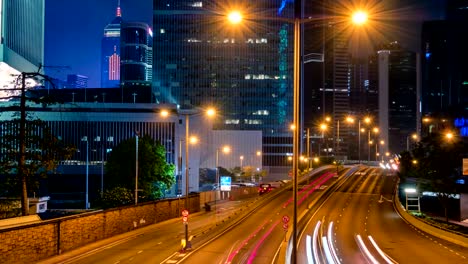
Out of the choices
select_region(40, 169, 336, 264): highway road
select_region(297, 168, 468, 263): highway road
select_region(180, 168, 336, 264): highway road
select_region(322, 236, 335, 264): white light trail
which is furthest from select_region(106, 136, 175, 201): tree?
select_region(322, 236, 335, 264): white light trail

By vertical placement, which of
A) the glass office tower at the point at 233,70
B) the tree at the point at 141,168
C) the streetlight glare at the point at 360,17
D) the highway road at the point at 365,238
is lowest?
the highway road at the point at 365,238

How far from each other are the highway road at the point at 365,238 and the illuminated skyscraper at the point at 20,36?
98.1 meters

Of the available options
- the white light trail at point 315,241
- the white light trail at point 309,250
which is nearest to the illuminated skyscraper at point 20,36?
the white light trail at point 315,241

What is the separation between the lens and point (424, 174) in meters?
99.2

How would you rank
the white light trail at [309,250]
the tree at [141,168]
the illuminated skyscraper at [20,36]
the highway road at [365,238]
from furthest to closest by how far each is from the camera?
the illuminated skyscraper at [20,36]
the tree at [141,168]
the highway road at [365,238]
the white light trail at [309,250]

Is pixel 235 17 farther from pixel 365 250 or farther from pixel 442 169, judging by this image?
pixel 442 169

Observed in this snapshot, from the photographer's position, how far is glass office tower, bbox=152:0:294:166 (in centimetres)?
18888

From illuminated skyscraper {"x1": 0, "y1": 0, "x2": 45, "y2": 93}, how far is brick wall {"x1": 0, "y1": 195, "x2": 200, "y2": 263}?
98.5 meters

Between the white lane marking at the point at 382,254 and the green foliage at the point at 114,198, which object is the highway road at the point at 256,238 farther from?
the green foliage at the point at 114,198

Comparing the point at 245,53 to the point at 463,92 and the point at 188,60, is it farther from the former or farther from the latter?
the point at 463,92

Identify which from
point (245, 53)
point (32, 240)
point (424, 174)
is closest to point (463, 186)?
point (424, 174)

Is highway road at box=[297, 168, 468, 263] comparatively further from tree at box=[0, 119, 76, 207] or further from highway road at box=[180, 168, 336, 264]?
tree at box=[0, 119, 76, 207]

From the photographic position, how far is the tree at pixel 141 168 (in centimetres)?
8300

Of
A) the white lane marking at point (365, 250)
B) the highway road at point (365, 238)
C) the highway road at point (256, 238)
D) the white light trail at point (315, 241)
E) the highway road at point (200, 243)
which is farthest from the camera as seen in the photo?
the highway road at point (365, 238)
